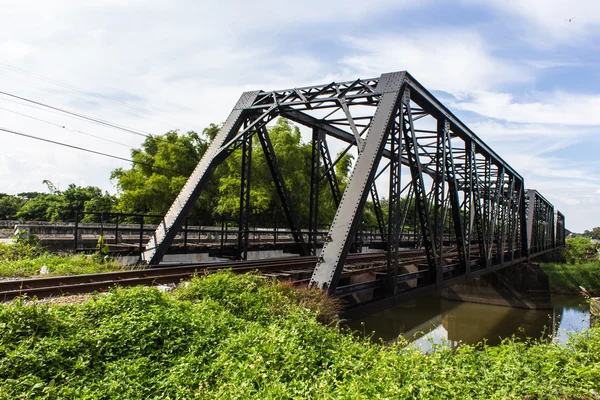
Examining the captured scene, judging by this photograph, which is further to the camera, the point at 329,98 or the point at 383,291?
the point at 329,98

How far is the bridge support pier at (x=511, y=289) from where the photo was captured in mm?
28078

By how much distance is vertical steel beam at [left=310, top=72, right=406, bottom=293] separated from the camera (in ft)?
26.8

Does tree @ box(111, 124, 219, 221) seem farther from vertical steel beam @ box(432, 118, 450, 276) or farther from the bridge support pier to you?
vertical steel beam @ box(432, 118, 450, 276)

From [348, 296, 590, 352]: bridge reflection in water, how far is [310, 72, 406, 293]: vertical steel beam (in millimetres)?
9101

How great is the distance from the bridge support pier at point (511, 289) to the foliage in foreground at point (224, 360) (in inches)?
949

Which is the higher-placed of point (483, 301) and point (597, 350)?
point (597, 350)

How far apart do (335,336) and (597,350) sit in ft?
14.1

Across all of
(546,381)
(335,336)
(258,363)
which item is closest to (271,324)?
(335,336)

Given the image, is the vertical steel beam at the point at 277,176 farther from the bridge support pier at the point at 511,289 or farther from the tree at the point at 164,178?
the tree at the point at 164,178

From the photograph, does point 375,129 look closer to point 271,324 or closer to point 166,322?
point 271,324

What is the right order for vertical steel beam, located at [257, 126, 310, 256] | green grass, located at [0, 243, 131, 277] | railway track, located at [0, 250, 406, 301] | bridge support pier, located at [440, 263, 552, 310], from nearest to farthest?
railway track, located at [0, 250, 406, 301] < green grass, located at [0, 243, 131, 277] < vertical steel beam, located at [257, 126, 310, 256] < bridge support pier, located at [440, 263, 552, 310]

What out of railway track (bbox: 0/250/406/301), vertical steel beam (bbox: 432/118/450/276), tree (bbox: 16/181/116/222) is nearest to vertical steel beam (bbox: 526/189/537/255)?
vertical steel beam (bbox: 432/118/450/276)

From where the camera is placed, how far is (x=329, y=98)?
11758 millimetres

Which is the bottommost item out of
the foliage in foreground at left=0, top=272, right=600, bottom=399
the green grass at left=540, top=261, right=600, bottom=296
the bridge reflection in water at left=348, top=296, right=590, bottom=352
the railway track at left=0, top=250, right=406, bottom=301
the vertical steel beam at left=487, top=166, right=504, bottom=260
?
the bridge reflection in water at left=348, top=296, right=590, bottom=352
